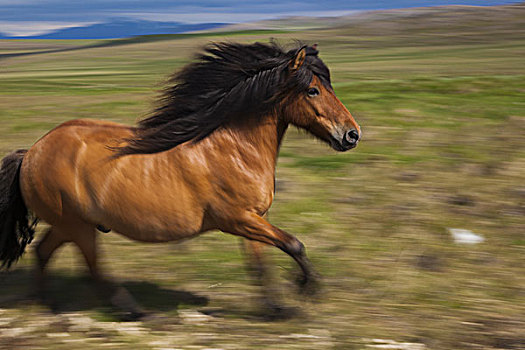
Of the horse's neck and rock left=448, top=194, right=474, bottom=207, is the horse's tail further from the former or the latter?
rock left=448, top=194, right=474, bottom=207

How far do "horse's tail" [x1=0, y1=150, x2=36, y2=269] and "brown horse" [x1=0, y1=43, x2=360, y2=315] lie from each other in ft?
0.05

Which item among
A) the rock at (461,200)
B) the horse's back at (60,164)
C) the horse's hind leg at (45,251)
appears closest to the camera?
the horse's back at (60,164)

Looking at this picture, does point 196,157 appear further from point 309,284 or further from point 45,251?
point 45,251

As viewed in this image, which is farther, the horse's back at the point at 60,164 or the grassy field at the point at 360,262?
the grassy field at the point at 360,262

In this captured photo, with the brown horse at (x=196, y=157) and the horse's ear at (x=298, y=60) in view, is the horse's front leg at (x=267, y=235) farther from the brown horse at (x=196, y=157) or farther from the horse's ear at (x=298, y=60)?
the horse's ear at (x=298, y=60)

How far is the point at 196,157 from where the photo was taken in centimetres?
518

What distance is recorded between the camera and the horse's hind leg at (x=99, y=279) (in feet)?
17.4

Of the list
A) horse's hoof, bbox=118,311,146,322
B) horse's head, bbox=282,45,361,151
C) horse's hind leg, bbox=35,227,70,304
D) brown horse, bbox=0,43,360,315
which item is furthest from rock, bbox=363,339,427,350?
horse's hind leg, bbox=35,227,70,304

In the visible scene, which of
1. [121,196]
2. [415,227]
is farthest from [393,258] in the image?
[121,196]

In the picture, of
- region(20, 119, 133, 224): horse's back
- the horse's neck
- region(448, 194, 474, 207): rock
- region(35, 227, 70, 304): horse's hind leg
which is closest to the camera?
region(20, 119, 133, 224): horse's back

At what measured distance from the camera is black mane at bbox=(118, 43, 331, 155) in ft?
16.9

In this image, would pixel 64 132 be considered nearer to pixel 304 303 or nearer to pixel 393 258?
pixel 304 303

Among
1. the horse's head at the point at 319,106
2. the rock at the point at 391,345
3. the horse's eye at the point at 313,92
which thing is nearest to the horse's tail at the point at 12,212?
the horse's head at the point at 319,106

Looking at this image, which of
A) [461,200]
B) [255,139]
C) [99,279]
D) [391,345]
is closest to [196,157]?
[255,139]
